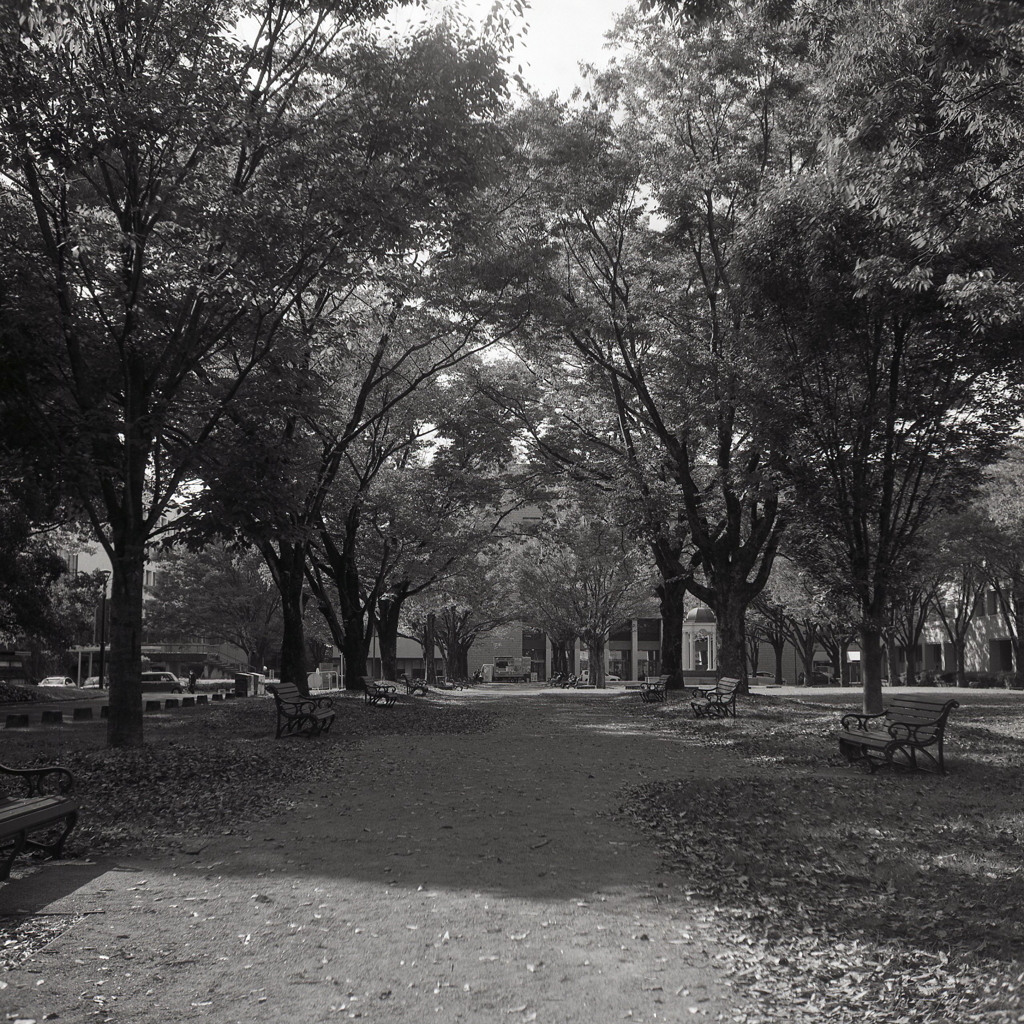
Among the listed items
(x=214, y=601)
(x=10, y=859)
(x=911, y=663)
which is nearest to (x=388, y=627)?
(x=214, y=601)

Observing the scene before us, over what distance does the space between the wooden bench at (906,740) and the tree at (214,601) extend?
134 ft

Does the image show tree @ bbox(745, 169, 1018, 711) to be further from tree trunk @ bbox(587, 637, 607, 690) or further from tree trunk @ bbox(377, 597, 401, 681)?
tree trunk @ bbox(587, 637, 607, 690)

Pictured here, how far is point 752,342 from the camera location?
17.7 m

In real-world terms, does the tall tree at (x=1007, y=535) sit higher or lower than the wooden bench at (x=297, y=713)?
higher

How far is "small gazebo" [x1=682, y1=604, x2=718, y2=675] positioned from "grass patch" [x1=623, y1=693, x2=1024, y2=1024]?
210ft

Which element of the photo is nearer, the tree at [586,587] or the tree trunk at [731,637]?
the tree trunk at [731,637]

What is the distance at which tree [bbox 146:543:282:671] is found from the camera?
51688mm

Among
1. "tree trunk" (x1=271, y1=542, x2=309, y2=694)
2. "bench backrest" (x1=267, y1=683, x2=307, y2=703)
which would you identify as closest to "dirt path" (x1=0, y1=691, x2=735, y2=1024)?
"bench backrest" (x1=267, y1=683, x2=307, y2=703)

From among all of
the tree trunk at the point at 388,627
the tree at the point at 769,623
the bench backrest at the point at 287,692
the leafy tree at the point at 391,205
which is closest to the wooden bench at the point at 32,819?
the leafy tree at the point at 391,205

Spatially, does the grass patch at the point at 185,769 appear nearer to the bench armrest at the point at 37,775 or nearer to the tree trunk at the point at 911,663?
the bench armrest at the point at 37,775

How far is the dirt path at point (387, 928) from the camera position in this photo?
168 inches

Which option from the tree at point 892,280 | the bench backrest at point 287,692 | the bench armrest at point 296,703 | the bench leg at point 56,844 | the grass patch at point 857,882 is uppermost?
the tree at point 892,280

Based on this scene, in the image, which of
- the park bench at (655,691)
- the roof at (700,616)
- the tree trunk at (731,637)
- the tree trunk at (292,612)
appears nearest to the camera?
the tree trunk at (292,612)

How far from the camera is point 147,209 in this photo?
40.9 ft
